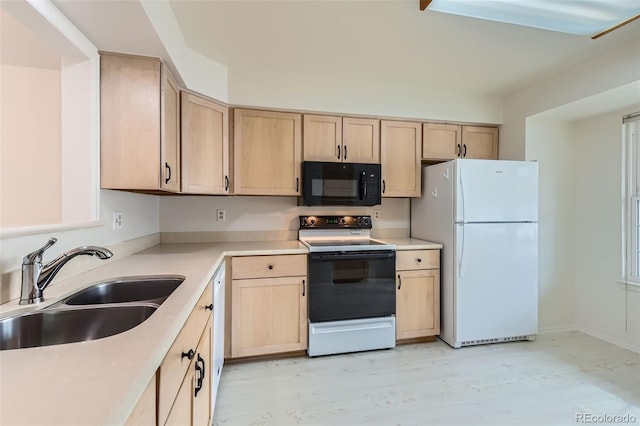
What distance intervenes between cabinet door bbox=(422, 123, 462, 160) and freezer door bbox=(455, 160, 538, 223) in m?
0.49

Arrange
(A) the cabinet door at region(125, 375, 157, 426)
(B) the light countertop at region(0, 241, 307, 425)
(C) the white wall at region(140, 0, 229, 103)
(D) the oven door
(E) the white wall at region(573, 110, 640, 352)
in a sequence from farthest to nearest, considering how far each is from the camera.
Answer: (E) the white wall at region(573, 110, 640, 352), (D) the oven door, (C) the white wall at region(140, 0, 229, 103), (A) the cabinet door at region(125, 375, 157, 426), (B) the light countertop at region(0, 241, 307, 425)

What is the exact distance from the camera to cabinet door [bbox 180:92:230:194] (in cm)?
215

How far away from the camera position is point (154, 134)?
1.73 metres

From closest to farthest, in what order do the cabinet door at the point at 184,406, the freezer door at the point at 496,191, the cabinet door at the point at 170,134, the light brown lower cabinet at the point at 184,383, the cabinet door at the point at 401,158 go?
1. the light brown lower cabinet at the point at 184,383
2. the cabinet door at the point at 184,406
3. the cabinet door at the point at 170,134
4. the freezer door at the point at 496,191
5. the cabinet door at the point at 401,158

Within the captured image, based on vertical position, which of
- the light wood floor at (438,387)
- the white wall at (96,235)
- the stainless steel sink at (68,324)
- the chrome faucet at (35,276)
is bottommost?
the light wood floor at (438,387)

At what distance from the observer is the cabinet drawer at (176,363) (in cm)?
76

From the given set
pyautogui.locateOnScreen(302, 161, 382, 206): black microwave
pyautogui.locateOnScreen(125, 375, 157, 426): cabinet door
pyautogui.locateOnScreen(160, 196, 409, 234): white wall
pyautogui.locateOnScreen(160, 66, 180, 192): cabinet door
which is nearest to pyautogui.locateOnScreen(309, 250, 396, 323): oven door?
pyautogui.locateOnScreen(302, 161, 382, 206): black microwave

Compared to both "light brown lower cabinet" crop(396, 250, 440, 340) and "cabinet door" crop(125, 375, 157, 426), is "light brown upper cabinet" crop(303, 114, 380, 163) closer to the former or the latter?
"light brown lower cabinet" crop(396, 250, 440, 340)

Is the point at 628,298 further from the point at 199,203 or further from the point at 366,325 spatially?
the point at 199,203

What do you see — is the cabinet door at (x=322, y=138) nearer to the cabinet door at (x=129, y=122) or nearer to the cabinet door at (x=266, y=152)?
Answer: the cabinet door at (x=266, y=152)

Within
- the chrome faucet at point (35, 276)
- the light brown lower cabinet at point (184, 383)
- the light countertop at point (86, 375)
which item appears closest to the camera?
the light countertop at point (86, 375)

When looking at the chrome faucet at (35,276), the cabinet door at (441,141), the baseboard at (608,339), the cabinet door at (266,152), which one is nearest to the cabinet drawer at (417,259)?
the cabinet door at (441,141)

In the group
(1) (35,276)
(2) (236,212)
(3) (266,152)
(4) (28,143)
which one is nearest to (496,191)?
(3) (266,152)

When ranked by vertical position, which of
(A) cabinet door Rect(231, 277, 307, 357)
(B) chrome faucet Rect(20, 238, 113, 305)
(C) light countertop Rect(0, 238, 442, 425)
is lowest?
(A) cabinet door Rect(231, 277, 307, 357)
